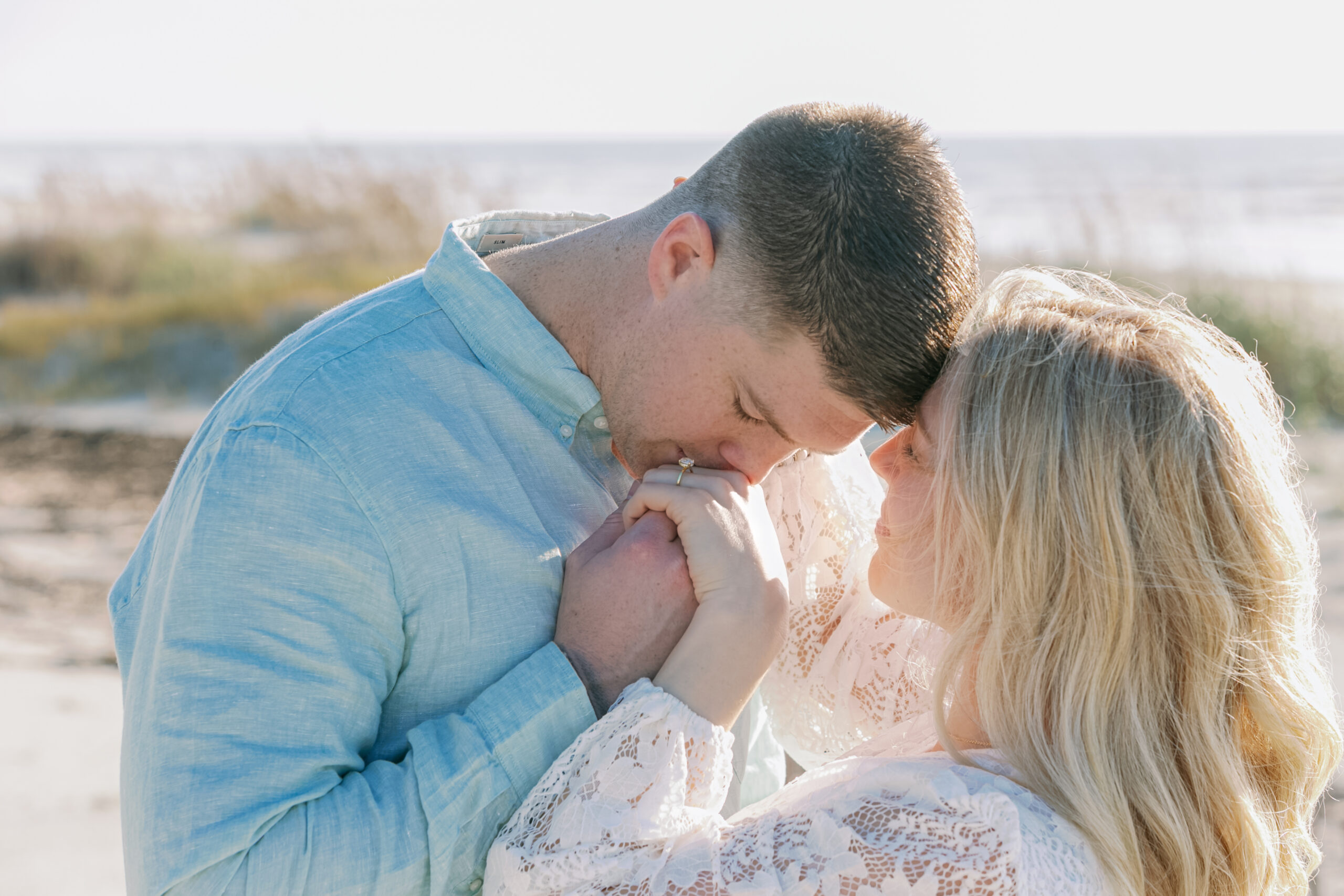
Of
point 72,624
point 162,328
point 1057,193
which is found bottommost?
point 72,624

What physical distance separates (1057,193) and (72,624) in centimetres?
2265

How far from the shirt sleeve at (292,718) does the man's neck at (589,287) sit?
549mm

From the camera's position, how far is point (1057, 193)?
24188 mm

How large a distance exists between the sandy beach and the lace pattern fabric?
8.84ft

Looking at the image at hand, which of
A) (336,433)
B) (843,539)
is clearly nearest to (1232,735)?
(843,539)

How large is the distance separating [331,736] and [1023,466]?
46.8 inches

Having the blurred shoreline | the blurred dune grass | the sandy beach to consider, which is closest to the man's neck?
the blurred shoreline

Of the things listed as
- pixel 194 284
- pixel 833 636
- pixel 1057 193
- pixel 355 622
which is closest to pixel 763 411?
pixel 833 636

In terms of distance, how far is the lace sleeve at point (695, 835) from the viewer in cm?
160

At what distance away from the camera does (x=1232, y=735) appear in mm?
1901

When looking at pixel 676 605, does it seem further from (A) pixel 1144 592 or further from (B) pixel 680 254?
(A) pixel 1144 592

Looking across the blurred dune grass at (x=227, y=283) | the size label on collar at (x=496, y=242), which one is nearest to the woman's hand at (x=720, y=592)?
the size label on collar at (x=496, y=242)

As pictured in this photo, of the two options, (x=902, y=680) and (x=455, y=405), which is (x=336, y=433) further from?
(x=902, y=680)

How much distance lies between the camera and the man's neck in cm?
206
